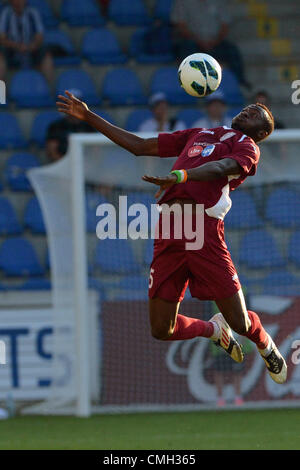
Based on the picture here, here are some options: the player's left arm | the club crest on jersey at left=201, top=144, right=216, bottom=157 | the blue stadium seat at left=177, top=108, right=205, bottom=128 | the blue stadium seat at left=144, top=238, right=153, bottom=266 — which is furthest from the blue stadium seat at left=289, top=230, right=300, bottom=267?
the player's left arm

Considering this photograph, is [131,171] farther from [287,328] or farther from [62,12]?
[62,12]

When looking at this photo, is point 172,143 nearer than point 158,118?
Yes

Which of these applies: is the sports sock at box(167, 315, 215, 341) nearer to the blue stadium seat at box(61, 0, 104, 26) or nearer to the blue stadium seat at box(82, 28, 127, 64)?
the blue stadium seat at box(82, 28, 127, 64)

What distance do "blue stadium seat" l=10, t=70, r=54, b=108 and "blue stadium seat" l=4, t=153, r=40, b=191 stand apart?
83 cm

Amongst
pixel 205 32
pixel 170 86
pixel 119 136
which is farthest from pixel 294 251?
pixel 205 32

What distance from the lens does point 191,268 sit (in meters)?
6.69

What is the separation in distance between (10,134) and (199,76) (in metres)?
5.37

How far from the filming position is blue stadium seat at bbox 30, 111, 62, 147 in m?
11.6

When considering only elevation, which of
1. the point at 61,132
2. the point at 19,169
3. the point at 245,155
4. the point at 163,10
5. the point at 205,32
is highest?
the point at 163,10

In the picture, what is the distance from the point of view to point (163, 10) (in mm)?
12938

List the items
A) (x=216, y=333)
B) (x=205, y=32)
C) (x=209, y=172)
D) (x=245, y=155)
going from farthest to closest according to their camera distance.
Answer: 1. (x=205, y=32)
2. (x=216, y=333)
3. (x=245, y=155)
4. (x=209, y=172)

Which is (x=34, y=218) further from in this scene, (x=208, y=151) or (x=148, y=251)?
(x=208, y=151)

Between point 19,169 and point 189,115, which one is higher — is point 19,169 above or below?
below

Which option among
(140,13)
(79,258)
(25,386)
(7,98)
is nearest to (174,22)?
(140,13)
